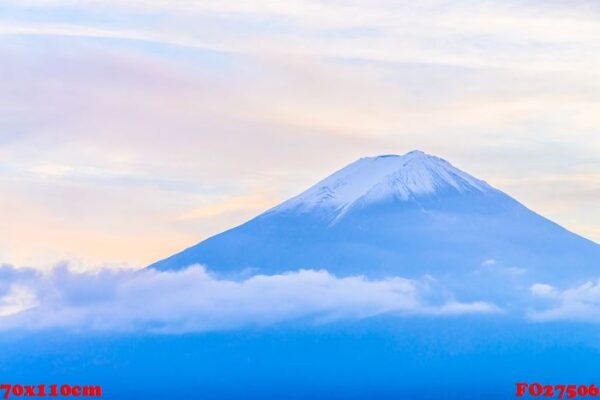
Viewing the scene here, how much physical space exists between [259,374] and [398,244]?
24.9 metres

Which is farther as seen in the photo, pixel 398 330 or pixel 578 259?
pixel 398 330

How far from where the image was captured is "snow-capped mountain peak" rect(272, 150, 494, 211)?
6900 inches

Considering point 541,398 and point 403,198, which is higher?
point 403,198

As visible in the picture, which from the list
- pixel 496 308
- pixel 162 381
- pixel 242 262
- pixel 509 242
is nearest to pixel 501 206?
pixel 509 242

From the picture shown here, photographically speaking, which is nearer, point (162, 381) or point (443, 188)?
point (443, 188)

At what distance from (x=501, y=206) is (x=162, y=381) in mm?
49575

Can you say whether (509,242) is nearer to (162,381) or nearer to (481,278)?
(481,278)

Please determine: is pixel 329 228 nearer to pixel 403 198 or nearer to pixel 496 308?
pixel 403 198

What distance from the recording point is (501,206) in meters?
184

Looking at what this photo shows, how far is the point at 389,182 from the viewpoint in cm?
17488

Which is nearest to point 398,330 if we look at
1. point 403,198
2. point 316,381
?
point 316,381

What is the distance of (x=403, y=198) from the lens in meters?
180

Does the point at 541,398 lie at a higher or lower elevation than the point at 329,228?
lower

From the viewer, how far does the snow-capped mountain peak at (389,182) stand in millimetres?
175250
